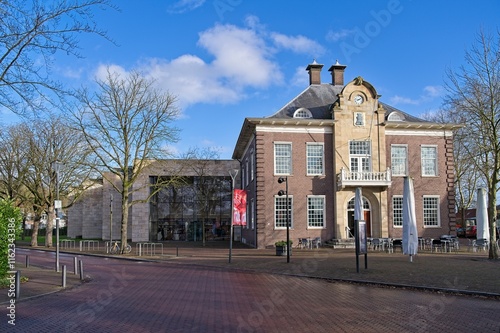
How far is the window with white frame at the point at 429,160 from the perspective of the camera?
112 feet

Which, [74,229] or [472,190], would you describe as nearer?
[472,190]

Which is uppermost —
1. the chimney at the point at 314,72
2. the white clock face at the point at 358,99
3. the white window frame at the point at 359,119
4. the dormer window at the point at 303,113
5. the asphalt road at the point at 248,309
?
the chimney at the point at 314,72

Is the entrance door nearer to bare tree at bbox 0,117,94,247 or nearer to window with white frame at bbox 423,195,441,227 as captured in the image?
window with white frame at bbox 423,195,441,227

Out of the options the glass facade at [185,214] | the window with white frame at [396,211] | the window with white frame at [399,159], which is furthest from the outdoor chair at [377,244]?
the glass facade at [185,214]

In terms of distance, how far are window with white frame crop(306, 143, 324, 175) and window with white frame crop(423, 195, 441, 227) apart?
27.5 ft

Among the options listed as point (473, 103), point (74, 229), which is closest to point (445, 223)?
point (473, 103)

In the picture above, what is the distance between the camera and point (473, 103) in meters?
21.5

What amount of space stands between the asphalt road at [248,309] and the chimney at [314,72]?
24.2 metres

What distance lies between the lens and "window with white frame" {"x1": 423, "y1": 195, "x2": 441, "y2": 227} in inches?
1318

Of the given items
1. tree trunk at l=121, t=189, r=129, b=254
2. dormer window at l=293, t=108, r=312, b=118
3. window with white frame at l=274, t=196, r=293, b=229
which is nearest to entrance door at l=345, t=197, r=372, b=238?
window with white frame at l=274, t=196, r=293, b=229

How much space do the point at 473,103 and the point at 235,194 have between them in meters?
12.6

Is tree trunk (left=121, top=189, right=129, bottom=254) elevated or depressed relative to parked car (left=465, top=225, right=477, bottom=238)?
elevated

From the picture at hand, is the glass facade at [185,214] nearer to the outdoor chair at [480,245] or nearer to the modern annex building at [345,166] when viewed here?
the modern annex building at [345,166]

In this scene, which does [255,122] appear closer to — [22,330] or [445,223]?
[445,223]
